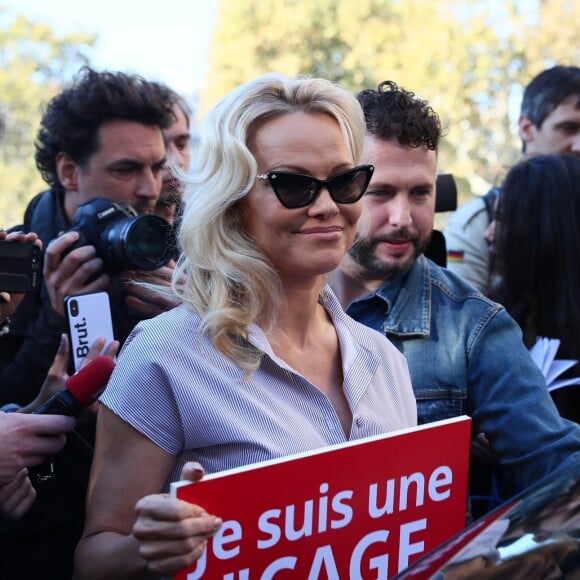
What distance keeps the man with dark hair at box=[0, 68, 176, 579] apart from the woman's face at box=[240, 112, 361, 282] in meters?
0.69

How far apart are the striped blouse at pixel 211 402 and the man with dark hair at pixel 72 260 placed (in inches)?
19.9

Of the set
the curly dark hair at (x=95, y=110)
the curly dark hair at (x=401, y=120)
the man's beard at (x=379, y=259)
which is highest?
the curly dark hair at (x=95, y=110)

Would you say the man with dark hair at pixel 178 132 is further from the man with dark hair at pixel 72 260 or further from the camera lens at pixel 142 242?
the camera lens at pixel 142 242

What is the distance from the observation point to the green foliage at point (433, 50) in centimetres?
2080

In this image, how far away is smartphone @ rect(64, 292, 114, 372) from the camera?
255 cm

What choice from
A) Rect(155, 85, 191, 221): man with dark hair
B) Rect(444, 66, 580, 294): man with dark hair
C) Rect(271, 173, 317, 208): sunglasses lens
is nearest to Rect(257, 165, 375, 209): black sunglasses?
Rect(271, 173, 317, 208): sunglasses lens

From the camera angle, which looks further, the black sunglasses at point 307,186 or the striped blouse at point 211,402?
the black sunglasses at point 307,186

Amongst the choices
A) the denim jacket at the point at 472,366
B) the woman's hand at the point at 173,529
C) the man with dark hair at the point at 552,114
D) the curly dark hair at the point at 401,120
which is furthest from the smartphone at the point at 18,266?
the man with dark hair at the point at 552,114

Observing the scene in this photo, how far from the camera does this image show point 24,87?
75.9ft

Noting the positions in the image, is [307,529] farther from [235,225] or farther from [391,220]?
[391,220]

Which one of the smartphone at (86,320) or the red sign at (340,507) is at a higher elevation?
the smartphone at (86,320)

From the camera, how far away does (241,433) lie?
6.07 feet

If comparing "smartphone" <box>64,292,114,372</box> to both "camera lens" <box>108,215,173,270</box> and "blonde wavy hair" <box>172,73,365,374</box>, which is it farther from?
"blonde wavy hair" <box>172,73,365,374</box>

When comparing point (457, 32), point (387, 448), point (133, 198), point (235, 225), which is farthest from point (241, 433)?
point (457, 32)
